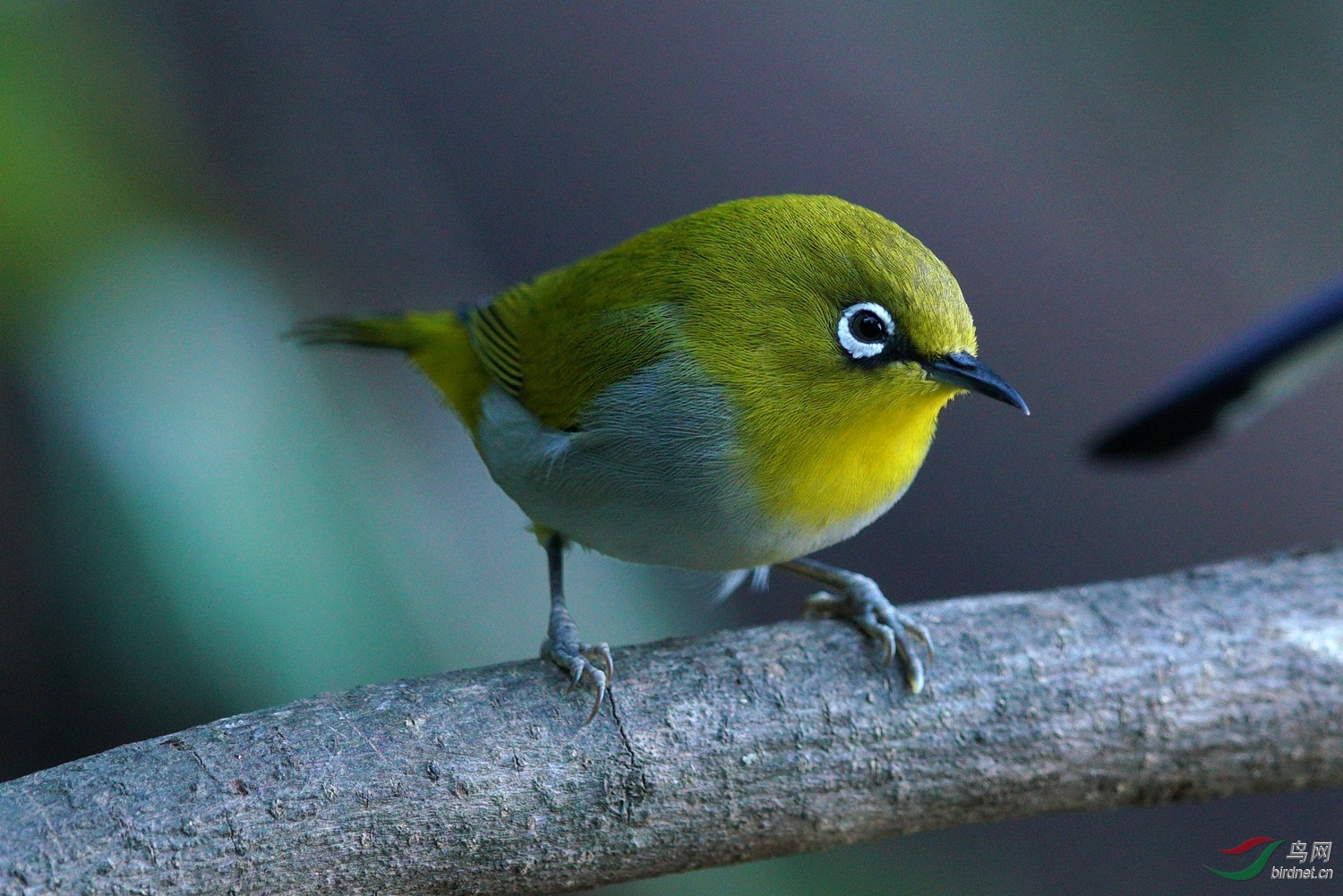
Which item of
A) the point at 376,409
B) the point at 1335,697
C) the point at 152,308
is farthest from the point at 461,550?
the point at 1335,697

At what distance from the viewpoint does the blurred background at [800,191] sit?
417 cm

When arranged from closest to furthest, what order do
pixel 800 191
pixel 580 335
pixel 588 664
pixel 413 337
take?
pixel 588 664 < pixel 580 335 < pixel 413 337 < pixel 800 191

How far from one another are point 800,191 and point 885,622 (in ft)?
11.4

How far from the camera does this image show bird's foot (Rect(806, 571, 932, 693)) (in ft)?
9.98

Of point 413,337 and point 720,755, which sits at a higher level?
point 413,337

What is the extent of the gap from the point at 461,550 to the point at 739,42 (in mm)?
3571

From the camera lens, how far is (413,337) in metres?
3.87

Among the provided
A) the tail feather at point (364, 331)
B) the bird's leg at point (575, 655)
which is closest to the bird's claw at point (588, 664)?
the bird's leg at point (575, 655)

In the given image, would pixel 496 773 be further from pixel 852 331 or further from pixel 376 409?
pixel 376 409

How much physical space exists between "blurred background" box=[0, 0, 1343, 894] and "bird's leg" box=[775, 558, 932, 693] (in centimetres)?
84

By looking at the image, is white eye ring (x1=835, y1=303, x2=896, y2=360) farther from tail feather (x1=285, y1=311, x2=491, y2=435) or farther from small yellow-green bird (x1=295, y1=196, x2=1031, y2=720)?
tail feather (x1=285, y1=311, x2=491, y2=435)

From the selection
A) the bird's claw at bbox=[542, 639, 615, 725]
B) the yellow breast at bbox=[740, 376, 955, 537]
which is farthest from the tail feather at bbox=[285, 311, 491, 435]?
the yellow breast at bbox=[740, 376, 955, 537]
